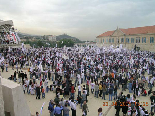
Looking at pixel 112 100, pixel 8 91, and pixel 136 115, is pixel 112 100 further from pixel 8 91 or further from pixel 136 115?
pixel 8 91

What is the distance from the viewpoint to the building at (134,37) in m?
47.6

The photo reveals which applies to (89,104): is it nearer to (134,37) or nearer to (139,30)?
(134,37)

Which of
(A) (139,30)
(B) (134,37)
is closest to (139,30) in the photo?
(A) (139,30)

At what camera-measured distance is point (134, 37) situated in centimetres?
5291

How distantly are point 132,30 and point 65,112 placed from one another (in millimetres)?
56639

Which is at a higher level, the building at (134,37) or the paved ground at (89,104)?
the building at (134,37)

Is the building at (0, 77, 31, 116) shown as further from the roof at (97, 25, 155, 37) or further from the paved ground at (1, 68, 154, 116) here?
the roof at (97, 25, 155, 37)

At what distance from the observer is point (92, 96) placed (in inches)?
429

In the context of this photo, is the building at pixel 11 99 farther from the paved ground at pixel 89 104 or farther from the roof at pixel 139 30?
the roof at pixel 139 30

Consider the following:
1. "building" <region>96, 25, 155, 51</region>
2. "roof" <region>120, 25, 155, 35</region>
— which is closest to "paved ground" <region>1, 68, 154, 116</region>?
"building" <region>96, 25, 155, 51</region>

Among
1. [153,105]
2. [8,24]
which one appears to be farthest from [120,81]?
[8,24]

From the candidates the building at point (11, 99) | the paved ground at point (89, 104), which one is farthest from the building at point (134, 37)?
the building at point (11, 99)

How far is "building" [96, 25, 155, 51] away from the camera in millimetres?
47594

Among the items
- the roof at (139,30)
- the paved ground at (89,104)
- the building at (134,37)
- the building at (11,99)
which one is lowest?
the paved ground at (89,104)
